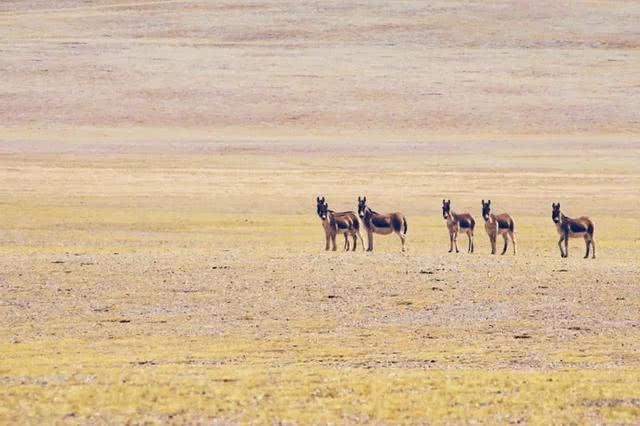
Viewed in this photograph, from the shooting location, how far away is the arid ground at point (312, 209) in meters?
15.0

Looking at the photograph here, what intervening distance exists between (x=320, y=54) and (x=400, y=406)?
239 feet

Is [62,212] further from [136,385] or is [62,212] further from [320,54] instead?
[320,54]

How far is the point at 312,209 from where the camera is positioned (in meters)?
38.8

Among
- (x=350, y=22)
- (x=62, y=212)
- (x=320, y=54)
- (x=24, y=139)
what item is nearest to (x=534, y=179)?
(x=62, y=212)

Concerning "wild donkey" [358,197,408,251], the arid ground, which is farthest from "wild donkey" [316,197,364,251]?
the arid ground

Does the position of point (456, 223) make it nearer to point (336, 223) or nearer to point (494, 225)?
point (494, 225)

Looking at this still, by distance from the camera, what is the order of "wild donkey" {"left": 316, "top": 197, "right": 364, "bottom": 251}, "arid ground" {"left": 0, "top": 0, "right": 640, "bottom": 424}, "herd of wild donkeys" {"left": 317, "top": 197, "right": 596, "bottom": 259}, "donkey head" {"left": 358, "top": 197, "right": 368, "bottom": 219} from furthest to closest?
"wild donkey" {"left": 316, "top": 197, "right": 364, "bottom": 251} → "donkey head" {"left": 358, "top": 197, "right": 368, "bottom": 219} → "herd of wild donkeys" {"left": 317, "top": 197, "right": 596, "bottom": 259} → "arid ground" {"left": 0, "top": 0, "right": 640, "bottom": 424}

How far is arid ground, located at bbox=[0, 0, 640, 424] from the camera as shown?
15016 millimetres

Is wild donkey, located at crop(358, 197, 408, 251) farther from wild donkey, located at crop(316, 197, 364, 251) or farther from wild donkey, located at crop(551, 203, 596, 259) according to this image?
wild donkey, located at crop(551, 203, 596, 259)

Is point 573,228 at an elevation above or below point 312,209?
below

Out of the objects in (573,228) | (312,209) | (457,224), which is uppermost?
(312,209)

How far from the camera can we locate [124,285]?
23312 mm

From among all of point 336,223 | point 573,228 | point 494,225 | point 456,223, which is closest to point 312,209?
point 336,223

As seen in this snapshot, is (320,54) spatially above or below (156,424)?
above
